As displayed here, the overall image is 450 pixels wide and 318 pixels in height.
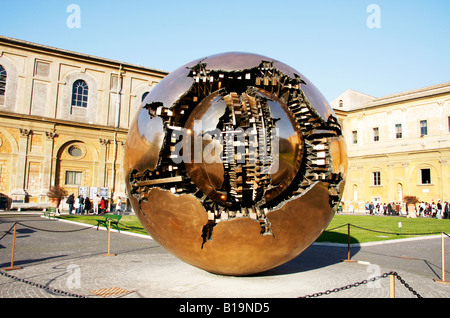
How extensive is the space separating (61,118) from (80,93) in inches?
139

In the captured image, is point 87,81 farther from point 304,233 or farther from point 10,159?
point 304,233

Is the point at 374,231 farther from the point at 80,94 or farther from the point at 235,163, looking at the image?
the point at 80,94

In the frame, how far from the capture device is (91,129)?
35.7m

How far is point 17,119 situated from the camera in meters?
32.4

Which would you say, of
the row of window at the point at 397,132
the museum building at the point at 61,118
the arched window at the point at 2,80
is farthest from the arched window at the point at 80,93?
the row of window at the point at 397,132

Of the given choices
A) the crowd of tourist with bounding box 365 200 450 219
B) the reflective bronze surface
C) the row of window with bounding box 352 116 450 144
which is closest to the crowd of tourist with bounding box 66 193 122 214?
the reflective bronze surface

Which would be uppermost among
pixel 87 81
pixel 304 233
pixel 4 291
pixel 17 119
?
pixel 87 81

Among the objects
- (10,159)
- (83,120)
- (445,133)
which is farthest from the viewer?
(445,133)

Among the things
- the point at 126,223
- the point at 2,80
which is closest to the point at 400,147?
the point at 126,223

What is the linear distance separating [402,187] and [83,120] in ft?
128

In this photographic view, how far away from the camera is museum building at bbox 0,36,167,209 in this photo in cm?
3212

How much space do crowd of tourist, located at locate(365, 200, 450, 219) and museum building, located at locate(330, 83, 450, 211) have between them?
150 centimetres

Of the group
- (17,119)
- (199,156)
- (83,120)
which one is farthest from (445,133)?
(17,119)

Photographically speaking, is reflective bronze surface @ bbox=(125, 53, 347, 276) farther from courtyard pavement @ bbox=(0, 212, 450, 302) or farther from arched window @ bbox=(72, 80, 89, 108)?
arched window @ bbox=(72, 80, 89, 108)
